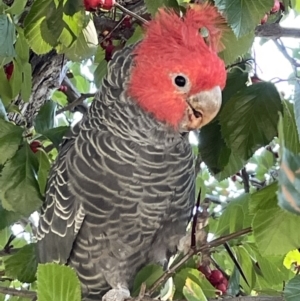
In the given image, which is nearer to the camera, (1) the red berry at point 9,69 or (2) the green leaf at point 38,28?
(2) the green leaf at point 38,28

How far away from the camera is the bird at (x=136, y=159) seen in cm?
89

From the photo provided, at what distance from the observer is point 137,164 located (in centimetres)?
95

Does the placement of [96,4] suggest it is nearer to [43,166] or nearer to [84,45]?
[84,45]

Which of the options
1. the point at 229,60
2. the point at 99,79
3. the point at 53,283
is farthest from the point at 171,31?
the point at 53,283

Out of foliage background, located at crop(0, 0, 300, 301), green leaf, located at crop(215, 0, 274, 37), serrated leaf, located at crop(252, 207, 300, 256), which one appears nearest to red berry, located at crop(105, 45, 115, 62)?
foliage background, located at crop(0, 0, 300, 301)

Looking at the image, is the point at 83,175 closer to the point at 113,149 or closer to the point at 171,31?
the point at 113,149

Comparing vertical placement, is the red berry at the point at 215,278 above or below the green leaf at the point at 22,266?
above

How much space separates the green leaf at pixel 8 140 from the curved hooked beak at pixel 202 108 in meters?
0.29

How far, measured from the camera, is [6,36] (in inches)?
31.8

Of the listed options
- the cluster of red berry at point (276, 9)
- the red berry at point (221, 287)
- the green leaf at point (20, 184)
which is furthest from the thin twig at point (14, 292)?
the cluster of red berry at point (276, 9)

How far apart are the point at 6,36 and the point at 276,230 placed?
49 centimetres

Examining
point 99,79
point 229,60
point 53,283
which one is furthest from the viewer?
point 99,79

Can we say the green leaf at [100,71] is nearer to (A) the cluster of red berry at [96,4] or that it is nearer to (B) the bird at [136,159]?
(B) the bird at [136,159]

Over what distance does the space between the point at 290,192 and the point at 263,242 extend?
0.26 metres
